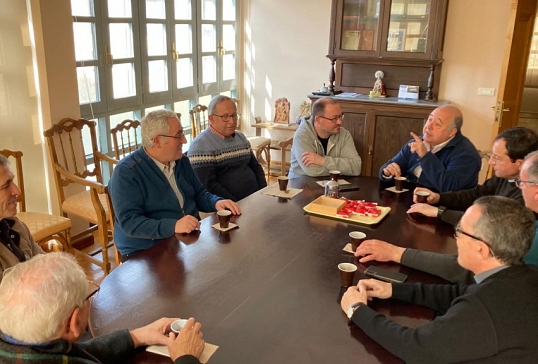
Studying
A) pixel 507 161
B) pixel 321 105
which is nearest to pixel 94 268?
pixel 321 105

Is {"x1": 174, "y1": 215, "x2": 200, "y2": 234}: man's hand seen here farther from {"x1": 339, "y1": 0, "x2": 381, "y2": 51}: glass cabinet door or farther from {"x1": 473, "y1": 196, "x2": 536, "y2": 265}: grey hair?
{"x1": 339, "y1": 0, "x2": 381, "y2": 51}: glass cabinet door

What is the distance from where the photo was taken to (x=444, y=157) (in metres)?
2.81

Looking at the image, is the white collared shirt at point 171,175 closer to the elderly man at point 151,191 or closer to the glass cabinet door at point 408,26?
the elderly man at point 151,191

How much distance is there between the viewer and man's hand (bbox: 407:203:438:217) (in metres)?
2.31

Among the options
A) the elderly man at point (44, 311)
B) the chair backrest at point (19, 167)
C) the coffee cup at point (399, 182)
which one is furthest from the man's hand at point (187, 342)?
the chair backrest at point (19, 167)

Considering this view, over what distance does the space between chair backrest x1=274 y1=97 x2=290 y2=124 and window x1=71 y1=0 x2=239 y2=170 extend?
63 cm

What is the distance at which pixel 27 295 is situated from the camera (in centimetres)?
104

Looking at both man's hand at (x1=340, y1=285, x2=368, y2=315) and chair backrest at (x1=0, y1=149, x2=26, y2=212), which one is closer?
man's hand at (x1=340, y1=285, x2=368, y2=315)

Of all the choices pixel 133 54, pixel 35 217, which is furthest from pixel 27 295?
pixel 133 54

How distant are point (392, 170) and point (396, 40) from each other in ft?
7.98

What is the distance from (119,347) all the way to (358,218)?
128 cm

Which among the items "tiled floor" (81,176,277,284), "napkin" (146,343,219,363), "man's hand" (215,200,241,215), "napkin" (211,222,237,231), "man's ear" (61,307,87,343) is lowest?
"tiled floor" (81,176,277,284)

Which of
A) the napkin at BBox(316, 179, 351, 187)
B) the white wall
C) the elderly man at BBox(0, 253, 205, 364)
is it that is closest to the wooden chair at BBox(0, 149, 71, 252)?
the napkin at BBox(316, 179, 351, 187)

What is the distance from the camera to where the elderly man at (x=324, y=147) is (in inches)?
117
